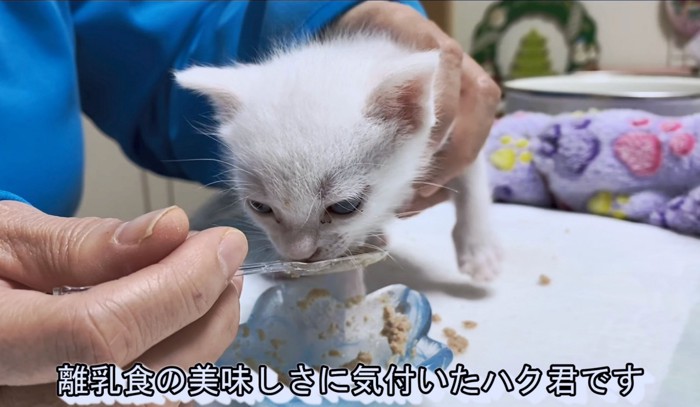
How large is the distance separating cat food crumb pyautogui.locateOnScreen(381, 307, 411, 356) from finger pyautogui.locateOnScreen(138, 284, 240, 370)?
215mm

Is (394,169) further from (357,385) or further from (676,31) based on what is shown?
(676,31)

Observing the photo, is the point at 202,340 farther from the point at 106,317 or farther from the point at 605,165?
the point at 605,165

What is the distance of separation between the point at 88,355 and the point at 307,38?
1.94ft

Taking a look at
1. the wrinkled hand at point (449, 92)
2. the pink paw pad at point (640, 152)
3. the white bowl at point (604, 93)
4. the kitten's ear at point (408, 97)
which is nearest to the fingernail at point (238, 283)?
the kitten's ear at point (408, 97)

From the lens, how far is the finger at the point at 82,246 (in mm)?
463

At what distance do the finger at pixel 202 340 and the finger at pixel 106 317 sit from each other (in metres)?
0.03

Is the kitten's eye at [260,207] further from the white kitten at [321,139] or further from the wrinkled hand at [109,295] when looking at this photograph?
the wrinkled hand at [109,295]

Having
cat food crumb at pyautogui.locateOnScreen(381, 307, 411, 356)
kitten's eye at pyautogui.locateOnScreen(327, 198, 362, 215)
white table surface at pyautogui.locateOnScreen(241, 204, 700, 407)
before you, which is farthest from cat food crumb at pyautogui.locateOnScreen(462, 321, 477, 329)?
kitten's eye at pyautogui.locateOnScreen(327, 198, 362, 215)

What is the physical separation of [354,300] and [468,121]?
1.09 feet

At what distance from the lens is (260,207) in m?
0.73

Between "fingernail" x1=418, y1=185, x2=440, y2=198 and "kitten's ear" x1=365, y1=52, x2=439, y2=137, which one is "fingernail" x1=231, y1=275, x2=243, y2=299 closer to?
"kitten's ear" x1=365, y1=52, x2=439, y2=137

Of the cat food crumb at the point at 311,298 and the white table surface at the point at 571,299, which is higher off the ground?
the cat food crumb at the point at 311,298

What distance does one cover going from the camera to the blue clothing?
93 centimetres

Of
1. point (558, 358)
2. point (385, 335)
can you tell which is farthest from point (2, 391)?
point (558, 358)
